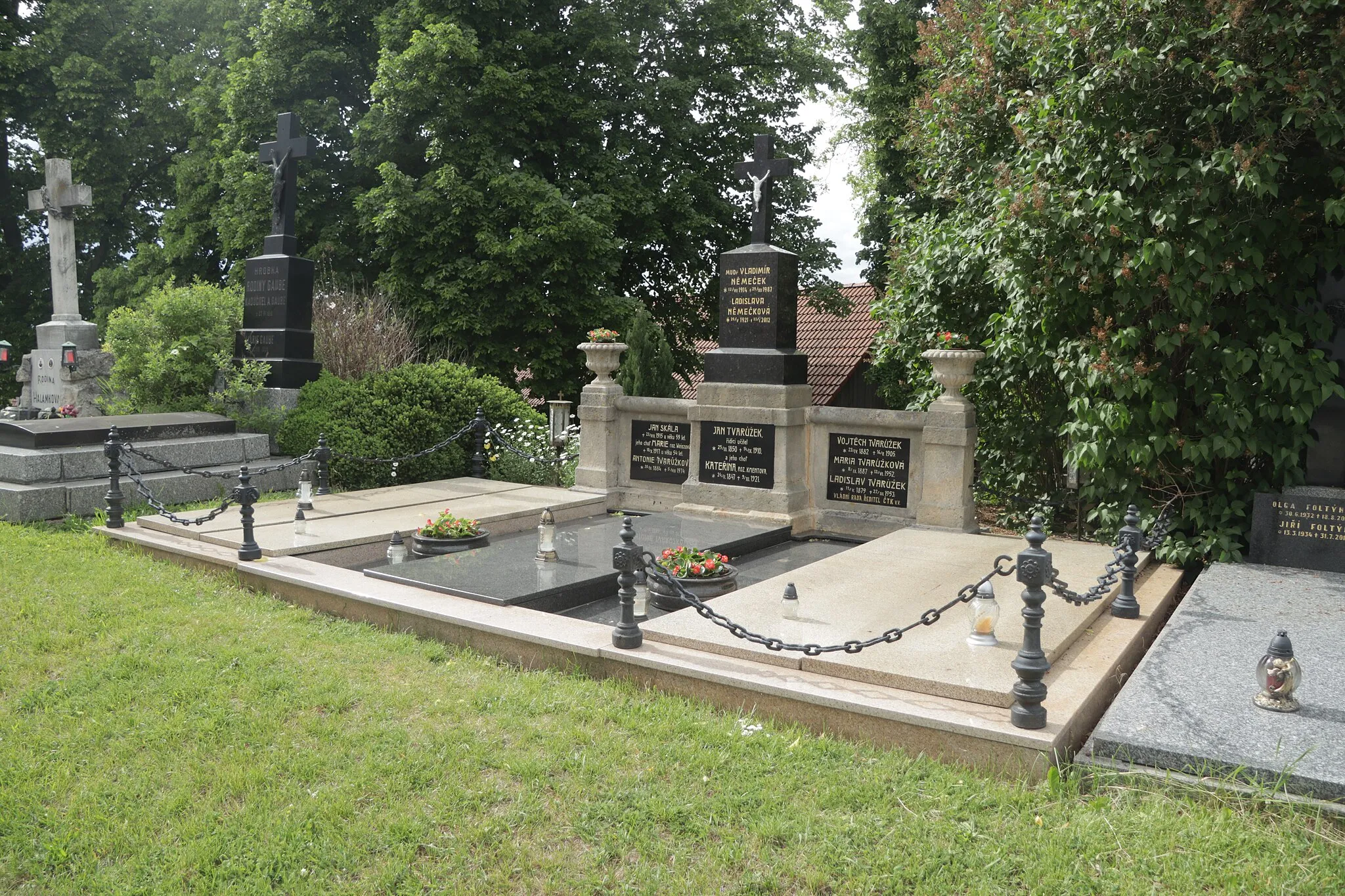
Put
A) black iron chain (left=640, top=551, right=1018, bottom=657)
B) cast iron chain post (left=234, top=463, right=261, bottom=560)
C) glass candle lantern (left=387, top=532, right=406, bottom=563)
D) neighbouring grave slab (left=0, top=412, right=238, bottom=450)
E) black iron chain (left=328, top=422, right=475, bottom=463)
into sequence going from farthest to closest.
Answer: black iron chain (left=328, top=422, right=475, bottom=463)
neighbouring grave slab (left=0, top=412, right=238, bottom=450)
glass candle lantern (left=387, top=532, right=406, bottom=563)
cast iron chain post (left=234, top=463, right=261, bottom=560)
black iron chain (left=640, top=551, right=1018, bottom=657)

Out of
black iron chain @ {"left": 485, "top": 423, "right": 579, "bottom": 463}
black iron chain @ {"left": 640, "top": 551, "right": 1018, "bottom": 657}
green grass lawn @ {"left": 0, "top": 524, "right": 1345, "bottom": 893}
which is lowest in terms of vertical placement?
green grass lawn @ {"left": 0, "top": 524, "right": 1345, "bottom": 893}

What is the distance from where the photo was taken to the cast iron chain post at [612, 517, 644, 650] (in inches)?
225

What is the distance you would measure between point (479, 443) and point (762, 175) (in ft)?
16.9

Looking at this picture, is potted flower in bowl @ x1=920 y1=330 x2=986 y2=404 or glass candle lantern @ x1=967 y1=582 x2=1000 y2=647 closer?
glass candle lantern @ x1=967 y1=582 x2=1000 y2=647

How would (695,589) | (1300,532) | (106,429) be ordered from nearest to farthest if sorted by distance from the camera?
(695,589)
(1300,532)
(106,429)

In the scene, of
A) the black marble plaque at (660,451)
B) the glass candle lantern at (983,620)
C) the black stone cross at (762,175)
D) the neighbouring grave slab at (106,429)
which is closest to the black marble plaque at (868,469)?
the black marble plaque at (660,451)

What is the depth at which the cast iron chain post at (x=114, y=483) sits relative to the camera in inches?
360

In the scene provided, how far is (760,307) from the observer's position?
1059cm

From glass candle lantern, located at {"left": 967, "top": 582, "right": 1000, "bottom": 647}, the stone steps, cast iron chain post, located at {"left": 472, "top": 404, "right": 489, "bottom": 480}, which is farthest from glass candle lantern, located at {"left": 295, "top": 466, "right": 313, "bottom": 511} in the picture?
glass candle lantern, located at {"left": 967, "top": 582, "right": 1000, "bottom": 647}

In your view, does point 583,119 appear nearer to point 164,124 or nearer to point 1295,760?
point 164,124

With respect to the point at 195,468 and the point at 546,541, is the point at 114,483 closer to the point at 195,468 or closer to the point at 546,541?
the point at 195,468

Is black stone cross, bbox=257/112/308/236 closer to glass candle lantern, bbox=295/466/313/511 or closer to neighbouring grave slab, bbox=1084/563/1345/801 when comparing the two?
glass candle lantern, bbox=295/466/313/511

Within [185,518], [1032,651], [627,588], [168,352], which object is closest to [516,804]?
[627,588]

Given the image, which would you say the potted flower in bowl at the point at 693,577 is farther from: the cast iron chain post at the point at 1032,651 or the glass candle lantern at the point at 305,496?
the glass candle lantern at the point at 305,496
